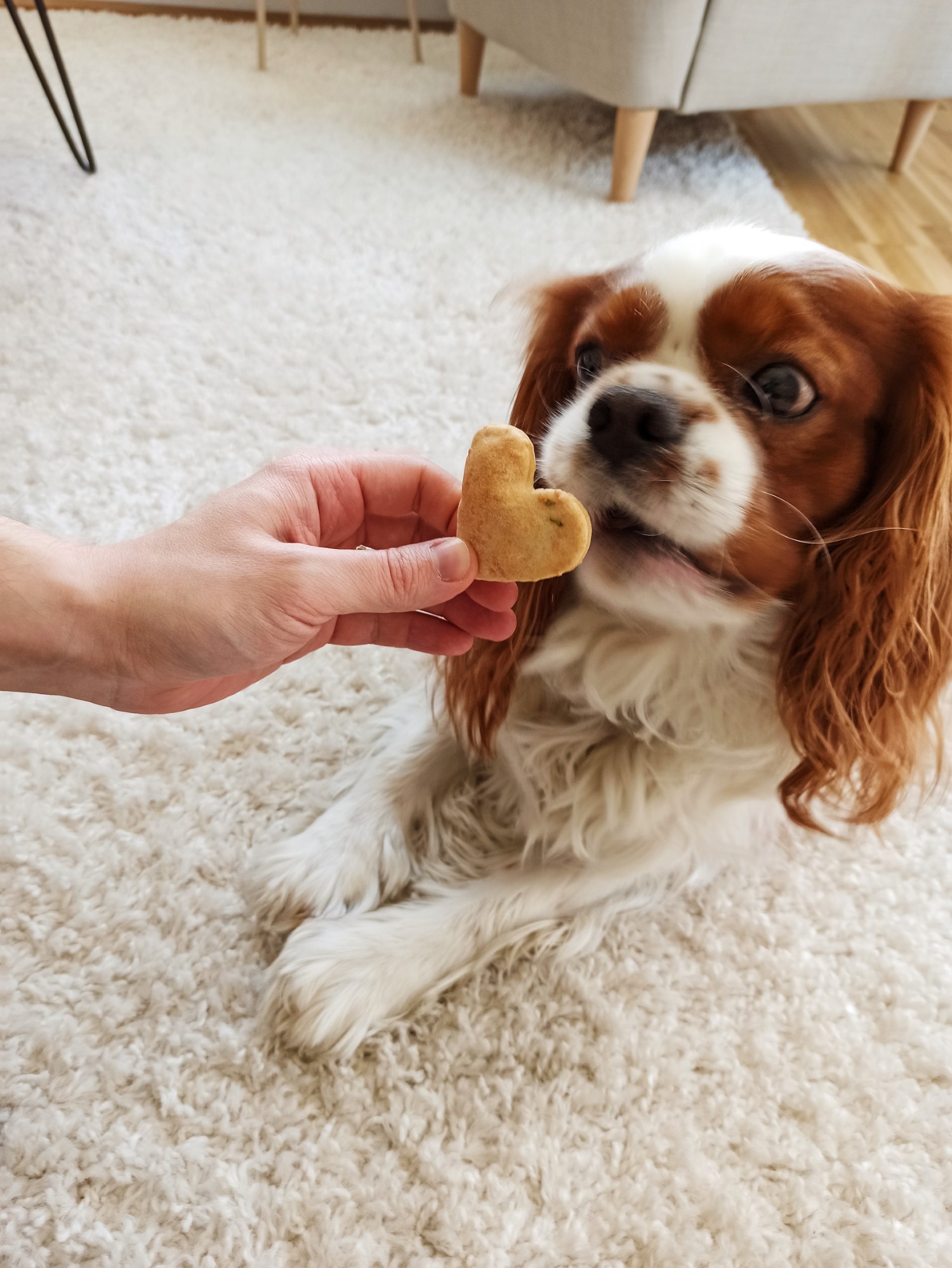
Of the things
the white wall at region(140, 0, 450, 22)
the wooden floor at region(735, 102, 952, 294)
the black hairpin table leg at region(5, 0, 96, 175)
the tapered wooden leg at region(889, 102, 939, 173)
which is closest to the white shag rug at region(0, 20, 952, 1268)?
the black hairpin table leg at region(5, 0, 96, 175)

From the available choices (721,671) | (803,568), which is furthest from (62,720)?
(803,568)

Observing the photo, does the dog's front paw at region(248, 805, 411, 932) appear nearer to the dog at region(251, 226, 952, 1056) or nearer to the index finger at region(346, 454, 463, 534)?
the dog at region(251, 226, 952, 1056)

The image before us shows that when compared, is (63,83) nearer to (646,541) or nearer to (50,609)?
(50,609)

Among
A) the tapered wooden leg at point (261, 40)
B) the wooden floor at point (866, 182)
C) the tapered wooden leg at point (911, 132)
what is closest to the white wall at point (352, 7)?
the tapered wooden leg at point (261, 40)

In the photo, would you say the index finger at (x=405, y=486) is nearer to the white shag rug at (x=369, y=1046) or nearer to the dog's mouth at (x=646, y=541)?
the dog's mouth at (x=646, y=541)

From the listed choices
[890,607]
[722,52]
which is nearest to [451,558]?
[890,607]
